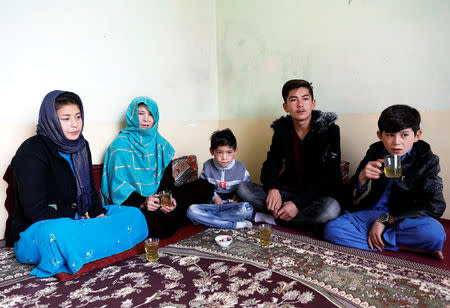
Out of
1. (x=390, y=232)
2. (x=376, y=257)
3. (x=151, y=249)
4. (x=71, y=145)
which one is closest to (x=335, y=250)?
(x=376, y=257)

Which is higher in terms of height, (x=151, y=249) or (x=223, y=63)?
(x=223, y=63)

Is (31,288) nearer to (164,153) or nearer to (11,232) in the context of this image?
(11,232)

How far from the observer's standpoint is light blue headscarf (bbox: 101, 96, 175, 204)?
8.60 feet

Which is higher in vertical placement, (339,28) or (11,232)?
(339,28)

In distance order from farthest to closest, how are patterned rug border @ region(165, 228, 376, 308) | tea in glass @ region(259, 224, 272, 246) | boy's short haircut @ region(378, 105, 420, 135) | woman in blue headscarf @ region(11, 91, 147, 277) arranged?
tea in glass @ region(259, 224, 272, 246), boy's short haircut @ region(378, 105, 420, 135), woman in blue headscarf @ region(11, 91, 147, 277), patterned rug border @ region(165, 228, 376, 308)

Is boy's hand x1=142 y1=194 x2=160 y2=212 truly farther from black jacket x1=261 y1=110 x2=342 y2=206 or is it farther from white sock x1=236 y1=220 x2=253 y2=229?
black jacket x1=261 y1=110 x2=342 y2=206

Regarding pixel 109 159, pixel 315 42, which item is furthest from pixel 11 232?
pixel 315 42

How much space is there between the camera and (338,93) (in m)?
3.13

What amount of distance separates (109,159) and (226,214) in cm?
112

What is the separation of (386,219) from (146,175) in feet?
6.36

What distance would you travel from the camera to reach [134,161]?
2.75 metres

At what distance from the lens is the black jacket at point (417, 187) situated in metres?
2.03

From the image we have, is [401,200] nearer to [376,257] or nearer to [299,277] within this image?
[376,257]

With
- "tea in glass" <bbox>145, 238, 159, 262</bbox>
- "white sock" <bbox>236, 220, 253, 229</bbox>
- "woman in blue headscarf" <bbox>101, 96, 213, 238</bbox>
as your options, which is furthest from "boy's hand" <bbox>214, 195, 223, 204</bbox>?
"tea in glass" <bbox>145, 238, 159, 262</bbox>
